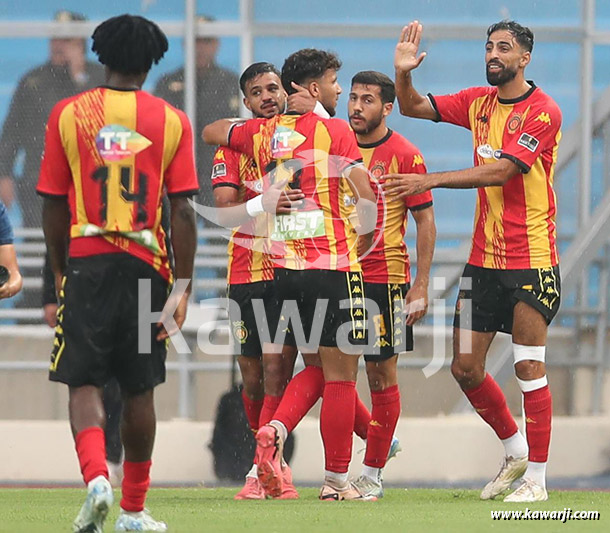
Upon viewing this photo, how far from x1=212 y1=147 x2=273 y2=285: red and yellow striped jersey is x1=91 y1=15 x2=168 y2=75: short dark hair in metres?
2.15

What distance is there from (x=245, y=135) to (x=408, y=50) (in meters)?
0.94

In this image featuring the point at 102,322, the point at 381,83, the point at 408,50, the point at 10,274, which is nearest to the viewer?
the point at 102,322

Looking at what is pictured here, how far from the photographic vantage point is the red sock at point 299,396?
695 cm

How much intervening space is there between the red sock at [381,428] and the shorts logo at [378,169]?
3.67ft

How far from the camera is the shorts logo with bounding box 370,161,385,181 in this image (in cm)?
772

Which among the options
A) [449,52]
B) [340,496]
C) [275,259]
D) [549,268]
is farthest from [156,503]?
[449,52]

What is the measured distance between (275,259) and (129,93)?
1.87 m

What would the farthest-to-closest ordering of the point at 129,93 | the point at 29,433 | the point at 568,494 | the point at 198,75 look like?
the point at 198,75 → the point at 29,433 → the point at 568,494 → the point at 129,93

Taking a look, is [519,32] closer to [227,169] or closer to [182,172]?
[227,169]

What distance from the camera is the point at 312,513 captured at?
21.0 ft

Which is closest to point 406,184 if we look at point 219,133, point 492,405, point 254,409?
point 219,133

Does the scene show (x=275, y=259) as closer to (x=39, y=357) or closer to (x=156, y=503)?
(x=156, y=503)

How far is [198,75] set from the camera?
36.6ft

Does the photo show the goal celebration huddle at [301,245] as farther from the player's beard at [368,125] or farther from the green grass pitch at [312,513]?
the green grass pitch at [312,513]
